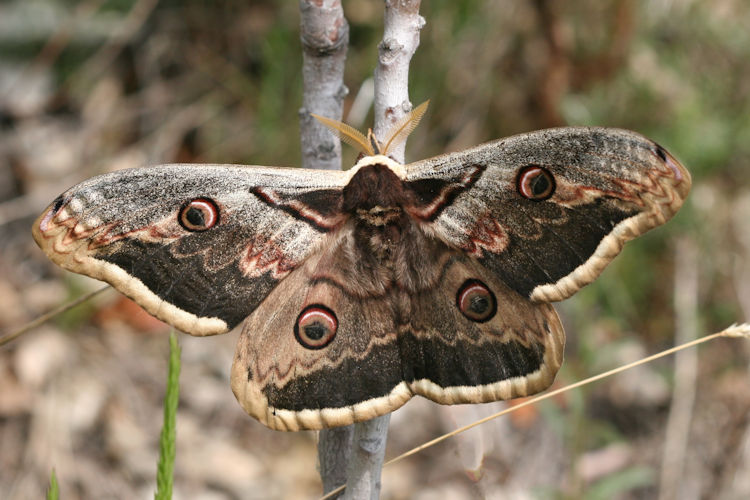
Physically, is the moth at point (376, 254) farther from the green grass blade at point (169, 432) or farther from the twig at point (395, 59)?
the green grass blade at point (169, 432)

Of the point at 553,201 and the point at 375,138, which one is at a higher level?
the point at 375,138

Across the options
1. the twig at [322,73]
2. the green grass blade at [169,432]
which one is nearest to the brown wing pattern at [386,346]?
the twig at [322,73]

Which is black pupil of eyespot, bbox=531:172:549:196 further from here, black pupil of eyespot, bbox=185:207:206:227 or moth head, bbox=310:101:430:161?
black pupil of eyespot, bbox=185:207:206:227

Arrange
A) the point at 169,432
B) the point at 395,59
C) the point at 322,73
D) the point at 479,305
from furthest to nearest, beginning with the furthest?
the point at 479,305 < the point at 322,73 < the point at 395,59 < the point at 169,432

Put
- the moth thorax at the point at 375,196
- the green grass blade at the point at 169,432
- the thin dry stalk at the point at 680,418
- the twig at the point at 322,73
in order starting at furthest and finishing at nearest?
the thin dry stalk at the point at 680,418
the moth thorax at the point at 375,196
the twig at the point at 322,73
the green grass blade at the point at 169,432

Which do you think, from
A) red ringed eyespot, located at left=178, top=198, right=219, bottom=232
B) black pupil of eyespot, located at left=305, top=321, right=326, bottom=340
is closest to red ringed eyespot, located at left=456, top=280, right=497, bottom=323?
black pupil of eyespot, located at left=305, top=321, right=326, bottom=340

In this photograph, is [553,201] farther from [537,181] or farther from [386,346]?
[386,346]

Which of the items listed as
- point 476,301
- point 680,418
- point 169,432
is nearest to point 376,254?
point 476,301

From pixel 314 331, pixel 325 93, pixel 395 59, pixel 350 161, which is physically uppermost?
pixel 395 59
